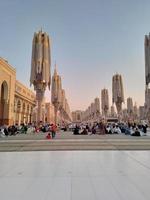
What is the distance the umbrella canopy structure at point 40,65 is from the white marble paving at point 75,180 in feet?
65.4

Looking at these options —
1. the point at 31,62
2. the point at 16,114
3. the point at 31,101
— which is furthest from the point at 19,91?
the point at 31,62

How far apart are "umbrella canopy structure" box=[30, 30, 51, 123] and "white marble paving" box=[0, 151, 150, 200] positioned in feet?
65.4

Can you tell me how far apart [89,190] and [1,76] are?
2603cm

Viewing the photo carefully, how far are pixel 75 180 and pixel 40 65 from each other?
23298 mm

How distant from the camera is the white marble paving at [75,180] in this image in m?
3.85

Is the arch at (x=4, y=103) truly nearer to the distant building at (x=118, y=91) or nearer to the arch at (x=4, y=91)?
the arch at (x=4, y=91)

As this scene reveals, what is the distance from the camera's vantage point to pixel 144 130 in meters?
21.1

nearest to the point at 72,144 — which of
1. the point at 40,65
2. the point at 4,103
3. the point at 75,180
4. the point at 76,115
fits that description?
the point at 75,180

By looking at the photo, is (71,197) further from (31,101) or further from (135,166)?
(31,101)

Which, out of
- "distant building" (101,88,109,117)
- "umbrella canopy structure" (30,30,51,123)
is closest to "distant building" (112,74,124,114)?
"distant building" (101,88,109,117)

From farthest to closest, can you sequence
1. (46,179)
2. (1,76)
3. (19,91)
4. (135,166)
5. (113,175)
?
(19,91) → (1,76) → (135,166) → (113,175) → (46,179)

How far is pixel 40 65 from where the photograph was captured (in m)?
26.8

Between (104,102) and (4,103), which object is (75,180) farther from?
(104,102)

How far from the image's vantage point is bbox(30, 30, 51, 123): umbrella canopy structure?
1051 inches
